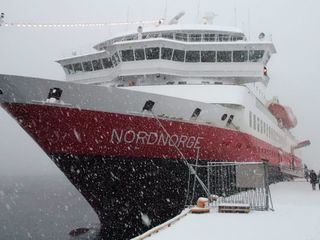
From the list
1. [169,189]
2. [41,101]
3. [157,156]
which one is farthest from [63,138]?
[169,189]

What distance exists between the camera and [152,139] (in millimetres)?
13945

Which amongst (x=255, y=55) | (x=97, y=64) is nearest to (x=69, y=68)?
(x=97, y=64)

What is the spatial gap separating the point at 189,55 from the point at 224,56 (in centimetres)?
173

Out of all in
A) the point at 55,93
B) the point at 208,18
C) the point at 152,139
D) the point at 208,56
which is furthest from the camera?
the point at 208,18

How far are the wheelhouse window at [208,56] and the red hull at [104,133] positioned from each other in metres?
5.36

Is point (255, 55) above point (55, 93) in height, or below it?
above

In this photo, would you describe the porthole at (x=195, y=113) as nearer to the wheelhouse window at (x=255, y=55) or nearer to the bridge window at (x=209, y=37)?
the wheelhouse window at (x=255, y=55)

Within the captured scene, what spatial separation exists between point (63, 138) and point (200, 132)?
506 cm

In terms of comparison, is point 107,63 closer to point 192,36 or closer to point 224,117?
point 192,36

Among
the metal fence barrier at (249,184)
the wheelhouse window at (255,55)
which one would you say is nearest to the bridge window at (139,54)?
the wheelhouse window at (255,55)

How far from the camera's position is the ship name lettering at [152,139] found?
1339 cm

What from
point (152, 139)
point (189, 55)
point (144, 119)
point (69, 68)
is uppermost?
point (189, 55)

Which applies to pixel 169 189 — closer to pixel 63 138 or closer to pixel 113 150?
pixel 113 150

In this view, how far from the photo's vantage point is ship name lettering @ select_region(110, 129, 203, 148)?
1339cm
